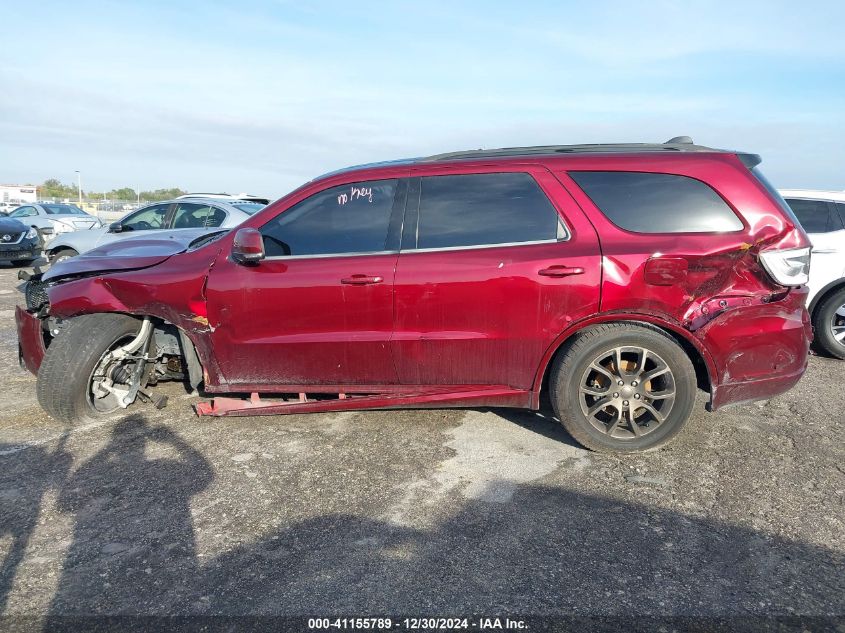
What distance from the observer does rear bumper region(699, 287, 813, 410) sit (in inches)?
135

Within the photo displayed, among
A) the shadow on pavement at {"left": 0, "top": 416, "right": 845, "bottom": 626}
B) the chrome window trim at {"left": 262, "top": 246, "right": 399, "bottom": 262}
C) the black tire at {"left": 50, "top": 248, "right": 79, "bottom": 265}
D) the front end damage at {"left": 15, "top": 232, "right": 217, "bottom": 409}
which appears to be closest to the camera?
the shadow on pavement at {"left": 0, "top": 416, "right": 845, "bottom": 626}

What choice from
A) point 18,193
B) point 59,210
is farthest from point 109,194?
point 59,210

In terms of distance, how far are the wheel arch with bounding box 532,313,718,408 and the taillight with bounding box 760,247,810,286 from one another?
1.87ft

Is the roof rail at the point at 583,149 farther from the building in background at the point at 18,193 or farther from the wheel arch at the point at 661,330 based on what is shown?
the building in background at the point at 18,193

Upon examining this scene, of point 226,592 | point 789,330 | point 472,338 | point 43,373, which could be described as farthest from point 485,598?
point 43,373

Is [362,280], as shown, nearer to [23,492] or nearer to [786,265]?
[23,492]

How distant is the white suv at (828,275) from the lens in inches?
235

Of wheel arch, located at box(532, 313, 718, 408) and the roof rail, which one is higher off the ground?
the roof rail

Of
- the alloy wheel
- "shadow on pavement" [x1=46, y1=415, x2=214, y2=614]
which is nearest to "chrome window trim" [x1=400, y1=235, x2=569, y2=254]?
the alloy wheel

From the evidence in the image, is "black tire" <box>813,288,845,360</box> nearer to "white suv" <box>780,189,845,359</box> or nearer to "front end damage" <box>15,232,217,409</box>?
"white suv" <box>780,189,845,359</box>

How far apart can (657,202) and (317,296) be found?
82.0 inches

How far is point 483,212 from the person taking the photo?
3611 mm

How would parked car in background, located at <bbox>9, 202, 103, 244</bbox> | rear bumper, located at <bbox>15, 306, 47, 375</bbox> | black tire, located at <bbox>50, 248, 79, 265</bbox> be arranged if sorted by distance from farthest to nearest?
parked car in background, located at <bbox>9, 202, 103, 244</bbox> < black tire, located at <bbox>50, 248, 79, 265</bbox> < rear bumper, located at <bbox>15, 306, 47, 375</bbox>

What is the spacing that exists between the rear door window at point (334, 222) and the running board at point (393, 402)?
0.93 m
